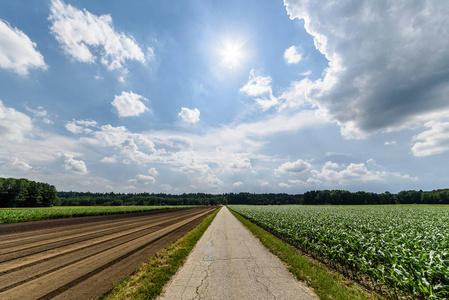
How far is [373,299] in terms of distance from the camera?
562 cm

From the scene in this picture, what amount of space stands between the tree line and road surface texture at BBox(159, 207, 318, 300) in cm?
10261

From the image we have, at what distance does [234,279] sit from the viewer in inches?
269

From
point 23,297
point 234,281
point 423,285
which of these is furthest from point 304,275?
point 23,297

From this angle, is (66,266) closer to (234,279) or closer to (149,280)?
(149,280)

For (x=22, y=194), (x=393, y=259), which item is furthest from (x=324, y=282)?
(x=22, y=194)

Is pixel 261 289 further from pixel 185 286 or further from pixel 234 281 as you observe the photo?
pixel 185 286

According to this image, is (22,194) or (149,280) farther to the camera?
(22,194)

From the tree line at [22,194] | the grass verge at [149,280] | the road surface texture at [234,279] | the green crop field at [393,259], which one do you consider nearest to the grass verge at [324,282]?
the road surface texture at [234,279]

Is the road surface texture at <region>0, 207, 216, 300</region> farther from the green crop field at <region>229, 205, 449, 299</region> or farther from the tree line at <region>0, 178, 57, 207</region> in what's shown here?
the tree line at <region>0, 178, 57, 207</region>

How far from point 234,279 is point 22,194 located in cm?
10785

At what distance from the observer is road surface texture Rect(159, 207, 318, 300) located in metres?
5.65

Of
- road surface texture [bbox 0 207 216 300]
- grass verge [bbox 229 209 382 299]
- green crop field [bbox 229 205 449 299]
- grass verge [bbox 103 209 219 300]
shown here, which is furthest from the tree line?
grass verge [bbox 229 209 382 299]

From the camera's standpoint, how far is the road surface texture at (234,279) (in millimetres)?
5652

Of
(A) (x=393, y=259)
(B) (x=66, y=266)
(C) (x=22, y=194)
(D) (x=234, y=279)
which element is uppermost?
(A) (x=393, y=259)
